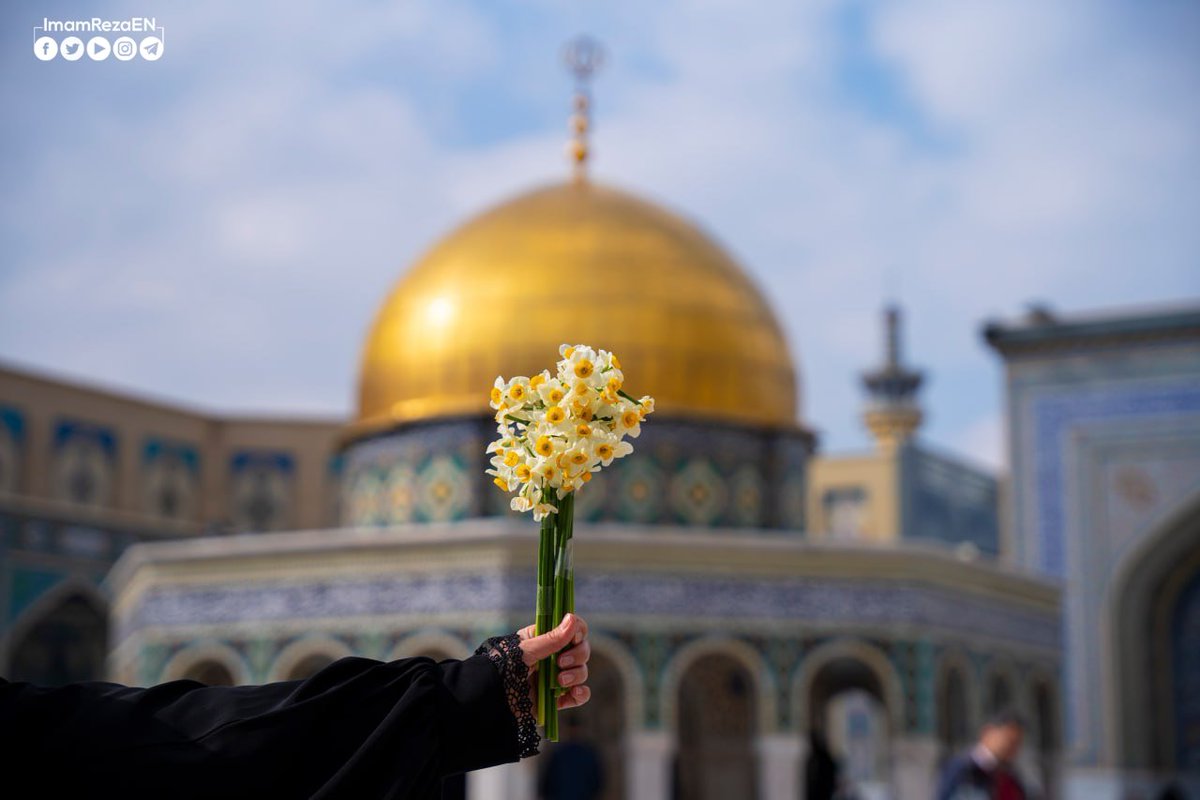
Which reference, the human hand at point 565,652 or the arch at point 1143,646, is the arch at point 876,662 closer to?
the arch at point 1143,646

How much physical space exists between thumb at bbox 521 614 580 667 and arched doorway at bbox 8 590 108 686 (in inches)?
619

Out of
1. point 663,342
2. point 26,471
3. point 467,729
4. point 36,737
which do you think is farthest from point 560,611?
point 26,471

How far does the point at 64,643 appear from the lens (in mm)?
17938

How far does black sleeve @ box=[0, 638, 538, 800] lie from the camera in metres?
2.40

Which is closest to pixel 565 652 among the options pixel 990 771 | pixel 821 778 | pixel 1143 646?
pixel 990 771

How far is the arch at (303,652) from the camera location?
11984mm

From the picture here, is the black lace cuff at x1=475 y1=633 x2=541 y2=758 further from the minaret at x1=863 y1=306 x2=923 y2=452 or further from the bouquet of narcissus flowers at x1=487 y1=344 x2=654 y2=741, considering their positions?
the minaret at x1=863 y1=306 x2=923 y2=452

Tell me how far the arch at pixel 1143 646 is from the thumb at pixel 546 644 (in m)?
15.1

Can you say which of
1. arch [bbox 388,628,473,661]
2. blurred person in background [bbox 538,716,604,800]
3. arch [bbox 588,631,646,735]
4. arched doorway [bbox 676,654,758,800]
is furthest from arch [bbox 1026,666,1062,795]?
blurred person in background [bbox 538,716,604,800]

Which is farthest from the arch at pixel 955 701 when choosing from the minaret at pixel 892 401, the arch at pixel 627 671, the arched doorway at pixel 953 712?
the minaret at pixel 892 401

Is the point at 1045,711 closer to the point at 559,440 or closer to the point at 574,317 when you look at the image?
the point at 574,317

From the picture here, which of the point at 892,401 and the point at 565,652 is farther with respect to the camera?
the point at 892,401

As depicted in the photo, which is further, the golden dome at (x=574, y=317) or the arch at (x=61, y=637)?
the arch at (x=61, y=637)

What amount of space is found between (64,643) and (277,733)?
16249mm
